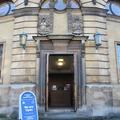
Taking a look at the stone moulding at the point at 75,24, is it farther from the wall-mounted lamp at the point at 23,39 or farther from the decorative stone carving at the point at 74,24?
the wall-mounted lamp at the point at 23,39

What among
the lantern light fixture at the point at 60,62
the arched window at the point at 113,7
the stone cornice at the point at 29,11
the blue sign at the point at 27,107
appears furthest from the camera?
the lantern light fixture at the point at 60,62

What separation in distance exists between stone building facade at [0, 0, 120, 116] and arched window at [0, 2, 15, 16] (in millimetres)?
629

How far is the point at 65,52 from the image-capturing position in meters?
13.7

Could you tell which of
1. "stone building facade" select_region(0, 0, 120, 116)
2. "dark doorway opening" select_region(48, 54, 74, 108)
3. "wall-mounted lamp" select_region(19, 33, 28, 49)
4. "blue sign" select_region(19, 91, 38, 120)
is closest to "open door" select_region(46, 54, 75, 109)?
"dark doorway opening" select_region(48, 54, 74, 108)

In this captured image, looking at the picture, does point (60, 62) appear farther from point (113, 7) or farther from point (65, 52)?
point (113, 7)

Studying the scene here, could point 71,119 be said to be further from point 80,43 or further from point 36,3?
point 36,3

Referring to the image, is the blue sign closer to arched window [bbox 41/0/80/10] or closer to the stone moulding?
the stone moulding

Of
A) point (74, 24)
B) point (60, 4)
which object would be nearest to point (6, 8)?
point (60, 4)

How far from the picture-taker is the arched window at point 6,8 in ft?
50.8

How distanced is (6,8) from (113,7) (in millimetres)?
6664

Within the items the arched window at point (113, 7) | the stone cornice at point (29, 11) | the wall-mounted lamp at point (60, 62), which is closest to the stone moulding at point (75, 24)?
the stone cornice at point (29, 11)

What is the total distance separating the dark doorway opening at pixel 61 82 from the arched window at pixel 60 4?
4114mm

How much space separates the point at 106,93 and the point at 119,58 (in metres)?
2.55

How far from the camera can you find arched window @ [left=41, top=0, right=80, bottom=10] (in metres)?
14.4
